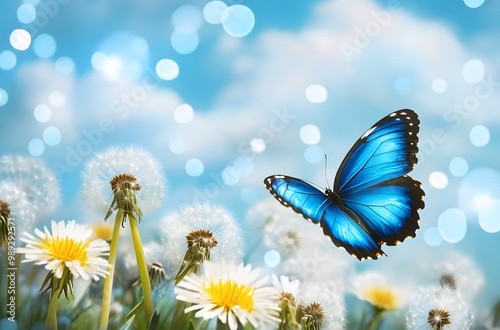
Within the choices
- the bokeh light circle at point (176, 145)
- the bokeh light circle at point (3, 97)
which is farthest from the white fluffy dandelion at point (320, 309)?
the bokeh light circle at point (3, 97)

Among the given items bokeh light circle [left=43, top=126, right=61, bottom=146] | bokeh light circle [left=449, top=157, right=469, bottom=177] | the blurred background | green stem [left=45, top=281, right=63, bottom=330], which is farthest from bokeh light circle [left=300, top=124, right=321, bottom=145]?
green stem [left=45, top=281, right=63, bottom=330]

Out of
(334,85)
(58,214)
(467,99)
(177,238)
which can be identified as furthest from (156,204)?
(467,99)

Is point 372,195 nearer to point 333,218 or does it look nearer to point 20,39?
point 333,218

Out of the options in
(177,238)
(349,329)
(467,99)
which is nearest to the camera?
(177,238)

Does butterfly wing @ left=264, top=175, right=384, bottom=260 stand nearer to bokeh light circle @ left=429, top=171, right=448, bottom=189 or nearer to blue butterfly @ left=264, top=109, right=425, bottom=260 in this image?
blue butterfly @ left=264, top=109, right=425, bottom=260

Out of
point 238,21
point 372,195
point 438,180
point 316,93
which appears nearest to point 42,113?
point 238,21

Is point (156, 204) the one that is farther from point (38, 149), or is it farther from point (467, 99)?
point (467, 99)
